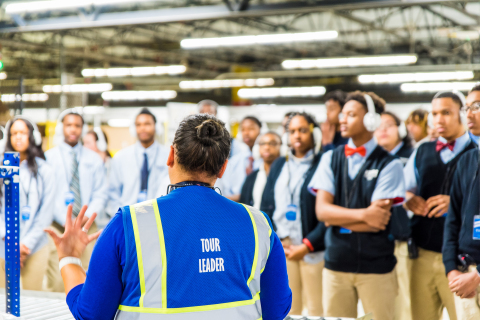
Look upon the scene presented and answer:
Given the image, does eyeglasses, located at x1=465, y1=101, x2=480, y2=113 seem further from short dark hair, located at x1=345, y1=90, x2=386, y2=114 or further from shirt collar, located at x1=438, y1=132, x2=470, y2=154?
short dark hair, located at x1=345, y1=90, x2=386, y2=114

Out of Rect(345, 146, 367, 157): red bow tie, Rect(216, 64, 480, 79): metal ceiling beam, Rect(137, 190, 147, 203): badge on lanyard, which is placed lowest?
Rect(137, 190, 147, 203): badge on lanyard

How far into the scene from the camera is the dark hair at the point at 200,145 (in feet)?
4.91

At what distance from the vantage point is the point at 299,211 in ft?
13.4

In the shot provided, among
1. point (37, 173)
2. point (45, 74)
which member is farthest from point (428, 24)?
point (45, 74)

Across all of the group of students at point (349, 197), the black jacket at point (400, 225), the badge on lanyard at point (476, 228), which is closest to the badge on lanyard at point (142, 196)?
the group of students at point (349, 197)

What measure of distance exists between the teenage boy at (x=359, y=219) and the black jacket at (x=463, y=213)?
0.38 metres

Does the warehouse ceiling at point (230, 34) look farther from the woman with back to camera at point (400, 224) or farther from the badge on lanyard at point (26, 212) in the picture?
the badge on lanyard at point (26, 212)

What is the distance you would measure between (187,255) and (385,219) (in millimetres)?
2231

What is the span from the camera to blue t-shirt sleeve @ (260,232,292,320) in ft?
5.20

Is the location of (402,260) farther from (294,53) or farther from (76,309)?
(294,53)

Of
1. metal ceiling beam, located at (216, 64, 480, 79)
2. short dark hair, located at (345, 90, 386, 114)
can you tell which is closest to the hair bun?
short dark hair, located at (345, 90, 386, 114)

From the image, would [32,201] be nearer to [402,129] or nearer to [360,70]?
[402,129]

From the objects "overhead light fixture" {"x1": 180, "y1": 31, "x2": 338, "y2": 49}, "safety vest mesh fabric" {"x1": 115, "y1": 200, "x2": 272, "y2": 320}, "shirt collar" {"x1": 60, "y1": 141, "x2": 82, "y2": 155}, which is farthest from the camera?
"overhead light fixture" {"x1": 180, "y1": 31, "x2": 338, "y2": 49}

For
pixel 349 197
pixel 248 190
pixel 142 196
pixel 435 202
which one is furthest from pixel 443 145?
pixel 142 196
